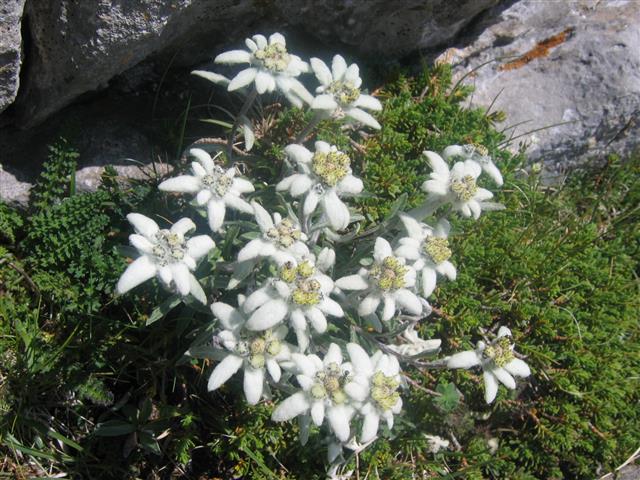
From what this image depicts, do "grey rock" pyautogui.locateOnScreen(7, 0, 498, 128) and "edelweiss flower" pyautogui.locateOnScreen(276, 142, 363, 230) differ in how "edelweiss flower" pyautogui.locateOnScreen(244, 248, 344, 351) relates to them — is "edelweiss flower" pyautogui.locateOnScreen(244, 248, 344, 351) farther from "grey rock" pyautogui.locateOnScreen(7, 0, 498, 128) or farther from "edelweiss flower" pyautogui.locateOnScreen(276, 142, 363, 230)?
"grey rock" pyautogui.locateOnScreen(7, 0, 498, 128)

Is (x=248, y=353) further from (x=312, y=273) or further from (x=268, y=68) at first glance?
(x=268, y=68)

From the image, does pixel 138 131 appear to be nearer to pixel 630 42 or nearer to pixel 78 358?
pixel 78 358

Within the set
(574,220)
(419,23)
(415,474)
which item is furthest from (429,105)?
(415,474)

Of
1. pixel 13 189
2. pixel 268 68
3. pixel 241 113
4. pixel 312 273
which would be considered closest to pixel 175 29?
pixel 241 113

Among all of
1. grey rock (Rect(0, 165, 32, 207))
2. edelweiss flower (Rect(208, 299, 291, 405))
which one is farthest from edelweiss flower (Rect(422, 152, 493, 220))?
grey rock (Rect(0, 165, 32, 207))

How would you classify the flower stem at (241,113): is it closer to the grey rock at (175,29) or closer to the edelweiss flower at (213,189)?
the edelweiss flower at (213,189)
